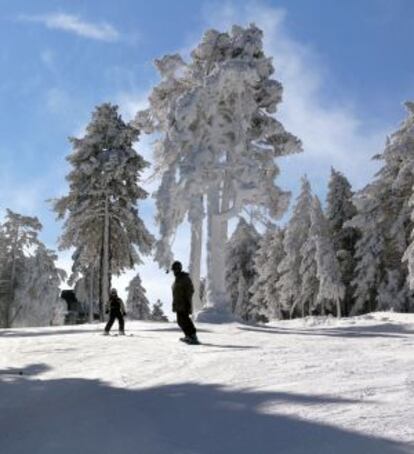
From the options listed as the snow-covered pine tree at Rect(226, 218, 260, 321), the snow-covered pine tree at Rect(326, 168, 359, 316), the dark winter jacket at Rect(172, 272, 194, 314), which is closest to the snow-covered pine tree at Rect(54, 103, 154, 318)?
the snow-covered pine tree at Rect(326, 168, 359, 316)

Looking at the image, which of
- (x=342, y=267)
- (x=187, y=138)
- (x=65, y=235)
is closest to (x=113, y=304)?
(x=187, y=138)

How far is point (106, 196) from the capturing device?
127 ft

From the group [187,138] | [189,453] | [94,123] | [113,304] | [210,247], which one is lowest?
[189,453]

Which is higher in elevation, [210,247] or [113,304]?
[210,247]

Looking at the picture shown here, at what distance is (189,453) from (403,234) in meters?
37.9

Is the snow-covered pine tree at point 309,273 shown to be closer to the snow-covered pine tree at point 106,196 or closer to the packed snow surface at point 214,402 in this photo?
the snow-covered pine tree at point 106,196

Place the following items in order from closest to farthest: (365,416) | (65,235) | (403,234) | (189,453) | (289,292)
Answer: (189,453) → (365,416) → (65,235) → (403,234) → (289,292)

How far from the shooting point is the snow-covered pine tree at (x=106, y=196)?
1515 inches

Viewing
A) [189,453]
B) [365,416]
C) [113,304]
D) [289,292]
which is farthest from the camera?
[289,292]

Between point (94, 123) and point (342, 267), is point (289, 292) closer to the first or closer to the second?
point (342, 267)

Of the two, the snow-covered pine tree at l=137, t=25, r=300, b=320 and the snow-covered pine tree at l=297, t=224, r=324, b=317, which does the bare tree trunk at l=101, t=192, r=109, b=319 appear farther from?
the snow-covered pine tree at l=297, t=224, r=324, b=317

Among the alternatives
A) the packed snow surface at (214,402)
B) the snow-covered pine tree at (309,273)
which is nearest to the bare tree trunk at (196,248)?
the packed snow surface at (214,402)

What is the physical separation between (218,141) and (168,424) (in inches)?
810

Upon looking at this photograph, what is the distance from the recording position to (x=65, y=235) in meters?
38.8
